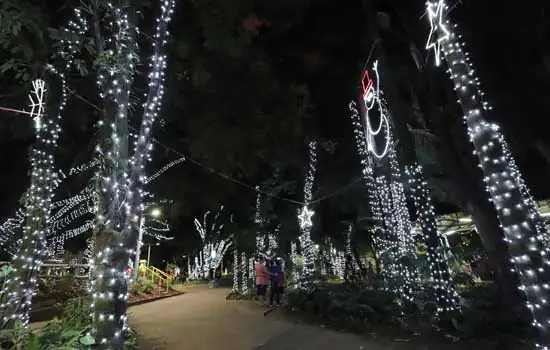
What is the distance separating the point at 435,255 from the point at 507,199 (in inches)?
204

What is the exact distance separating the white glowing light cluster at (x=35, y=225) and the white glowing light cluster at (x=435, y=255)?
26.4ft

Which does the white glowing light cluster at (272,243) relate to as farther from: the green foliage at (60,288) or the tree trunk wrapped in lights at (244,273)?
the green foliage at (60,288)

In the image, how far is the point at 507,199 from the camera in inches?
164

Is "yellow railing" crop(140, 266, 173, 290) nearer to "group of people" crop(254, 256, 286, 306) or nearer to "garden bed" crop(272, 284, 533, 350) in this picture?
"group of people" crop(254, 256, 286, 306)

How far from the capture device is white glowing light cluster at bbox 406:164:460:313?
27.6 ft

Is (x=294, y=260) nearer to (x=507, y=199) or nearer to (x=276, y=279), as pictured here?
(x=276, y=279)

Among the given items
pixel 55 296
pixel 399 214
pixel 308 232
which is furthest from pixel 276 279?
pixel 55 296

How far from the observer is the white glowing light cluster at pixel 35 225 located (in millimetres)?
5988

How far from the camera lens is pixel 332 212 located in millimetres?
22328

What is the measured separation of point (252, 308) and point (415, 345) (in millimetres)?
7027

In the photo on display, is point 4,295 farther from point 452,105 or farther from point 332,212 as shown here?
point 332,212

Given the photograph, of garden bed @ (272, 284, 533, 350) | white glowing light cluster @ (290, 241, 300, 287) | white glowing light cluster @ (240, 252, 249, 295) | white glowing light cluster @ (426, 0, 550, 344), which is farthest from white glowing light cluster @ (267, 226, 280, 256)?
white glowing light cluster @ (426, 0, 550, 344)

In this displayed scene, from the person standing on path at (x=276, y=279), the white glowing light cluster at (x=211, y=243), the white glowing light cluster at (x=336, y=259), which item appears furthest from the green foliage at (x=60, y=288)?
the white glowing light cluster at (x=336, y=259)

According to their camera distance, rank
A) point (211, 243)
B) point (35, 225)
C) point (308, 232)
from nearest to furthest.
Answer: point (35, 225)
point (308, 232)
point (211, 243)
